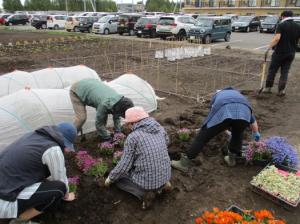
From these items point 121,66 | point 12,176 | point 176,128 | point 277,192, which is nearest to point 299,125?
point 176,128

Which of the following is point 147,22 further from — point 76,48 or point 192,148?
point 192,148

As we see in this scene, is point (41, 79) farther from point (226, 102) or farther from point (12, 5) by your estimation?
point (12, 5)

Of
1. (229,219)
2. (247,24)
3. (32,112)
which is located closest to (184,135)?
(32,112)

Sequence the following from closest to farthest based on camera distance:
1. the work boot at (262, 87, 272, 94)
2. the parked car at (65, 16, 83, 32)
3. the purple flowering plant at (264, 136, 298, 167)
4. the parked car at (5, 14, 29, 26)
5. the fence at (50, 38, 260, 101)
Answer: the purple flowering plant at (264, 136, 298, 167), the work boot at (262, 87, 272, 94), the fence at (50, 38, 260, 101), the parked car at (65, 16, 83, 32), the parked car at (5, 14, 29, 26)

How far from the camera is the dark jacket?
8.85 ft

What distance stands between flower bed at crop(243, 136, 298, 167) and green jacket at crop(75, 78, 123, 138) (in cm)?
199

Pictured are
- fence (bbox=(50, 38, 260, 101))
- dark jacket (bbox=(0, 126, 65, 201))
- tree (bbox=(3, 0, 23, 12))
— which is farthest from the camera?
tree (bbox=(3, 0, 23, 12))

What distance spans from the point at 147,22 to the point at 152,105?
15.4m

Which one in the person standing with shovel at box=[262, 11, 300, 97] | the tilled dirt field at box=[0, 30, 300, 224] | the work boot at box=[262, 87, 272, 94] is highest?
the person standing with shovel at box=[262, 11, 300, 97]

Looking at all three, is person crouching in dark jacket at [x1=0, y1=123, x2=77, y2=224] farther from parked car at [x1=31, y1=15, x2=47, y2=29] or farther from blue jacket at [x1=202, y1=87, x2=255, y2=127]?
parked car at [x1=31, y1=15, x2=47, y2=29]

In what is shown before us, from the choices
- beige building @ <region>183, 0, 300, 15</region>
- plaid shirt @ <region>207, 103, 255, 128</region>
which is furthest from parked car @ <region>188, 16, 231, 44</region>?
beige building @ <region>183, 0, 300, 15</region>

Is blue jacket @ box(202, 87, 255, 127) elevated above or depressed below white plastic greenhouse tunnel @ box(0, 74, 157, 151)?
above

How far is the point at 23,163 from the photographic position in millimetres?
2699

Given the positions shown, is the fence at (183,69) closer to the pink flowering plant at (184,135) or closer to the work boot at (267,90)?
the work boot at (267,90)
